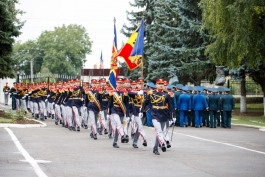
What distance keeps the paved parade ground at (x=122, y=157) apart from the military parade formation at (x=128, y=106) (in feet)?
2.04

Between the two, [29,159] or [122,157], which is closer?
[29,159]

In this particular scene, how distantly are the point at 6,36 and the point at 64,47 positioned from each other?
311ft

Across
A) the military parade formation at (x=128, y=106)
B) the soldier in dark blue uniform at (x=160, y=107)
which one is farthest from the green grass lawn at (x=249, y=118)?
the soldier in dark blue uniform at (x=160, y=107)

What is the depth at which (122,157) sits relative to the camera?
16391mm

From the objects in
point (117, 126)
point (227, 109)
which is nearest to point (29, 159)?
point (117, 126)

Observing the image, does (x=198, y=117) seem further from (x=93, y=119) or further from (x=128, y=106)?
(x=128, y=106)

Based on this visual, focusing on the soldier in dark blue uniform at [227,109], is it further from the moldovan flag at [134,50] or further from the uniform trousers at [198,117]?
the moldovan flag at [134,50]

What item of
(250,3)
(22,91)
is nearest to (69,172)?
(250,3)

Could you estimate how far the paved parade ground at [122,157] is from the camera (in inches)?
533

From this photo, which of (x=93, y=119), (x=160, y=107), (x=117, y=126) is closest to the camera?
(x=160, y=107)

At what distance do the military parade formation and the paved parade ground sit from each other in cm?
62

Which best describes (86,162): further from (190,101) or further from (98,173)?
(190,101)

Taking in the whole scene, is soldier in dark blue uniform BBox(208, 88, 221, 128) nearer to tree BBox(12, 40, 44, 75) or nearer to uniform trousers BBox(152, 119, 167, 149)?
uniform trousers BBox(152, 119, 167, 149)

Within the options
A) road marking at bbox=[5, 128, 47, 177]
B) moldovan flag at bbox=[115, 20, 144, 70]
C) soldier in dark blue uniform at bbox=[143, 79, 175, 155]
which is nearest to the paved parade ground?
road marking at bbox=[5, 128, 47, 177]
